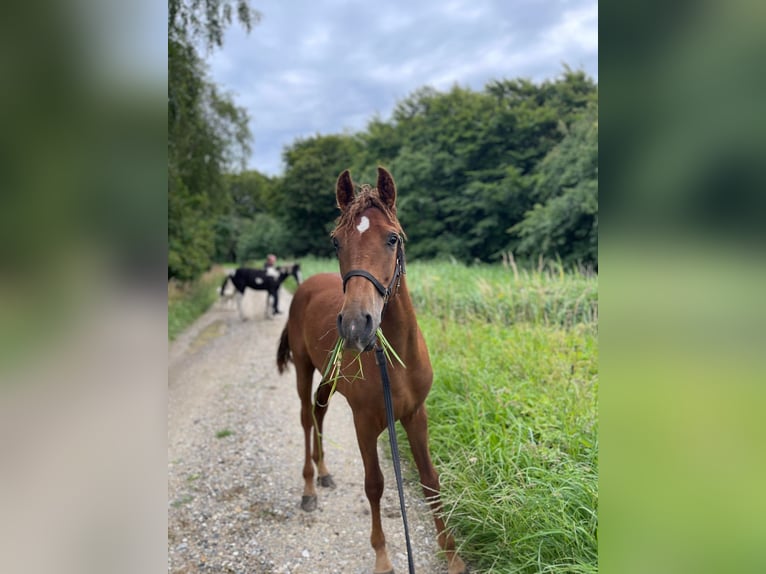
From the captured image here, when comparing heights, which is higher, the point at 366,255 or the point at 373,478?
the point at 366,255

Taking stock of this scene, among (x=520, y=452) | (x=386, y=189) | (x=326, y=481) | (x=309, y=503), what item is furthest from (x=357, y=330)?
(x=326, y=481)

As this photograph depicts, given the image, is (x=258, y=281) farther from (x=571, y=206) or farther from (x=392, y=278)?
(x=571, y=206)

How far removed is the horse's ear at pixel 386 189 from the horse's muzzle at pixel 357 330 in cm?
66

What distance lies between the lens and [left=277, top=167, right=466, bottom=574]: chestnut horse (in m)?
1.67

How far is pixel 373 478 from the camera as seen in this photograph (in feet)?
7.97

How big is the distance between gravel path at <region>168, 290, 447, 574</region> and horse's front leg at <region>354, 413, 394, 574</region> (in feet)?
0.61

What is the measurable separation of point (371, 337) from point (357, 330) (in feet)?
0.22

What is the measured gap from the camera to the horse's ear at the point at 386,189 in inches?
75.8

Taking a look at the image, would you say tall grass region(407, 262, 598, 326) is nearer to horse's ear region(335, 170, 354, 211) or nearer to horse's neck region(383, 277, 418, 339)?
horse's neck region(383, 277, 418, 339)

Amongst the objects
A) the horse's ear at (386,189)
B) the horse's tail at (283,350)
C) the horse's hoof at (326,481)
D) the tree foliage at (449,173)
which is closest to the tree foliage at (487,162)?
the tree foliage at (449,173)

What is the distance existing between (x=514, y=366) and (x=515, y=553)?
7.12 ft

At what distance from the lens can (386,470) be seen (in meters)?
3.59

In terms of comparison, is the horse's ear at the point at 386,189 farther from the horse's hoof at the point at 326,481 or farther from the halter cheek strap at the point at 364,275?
the horse's hoof at the point at 326,481
